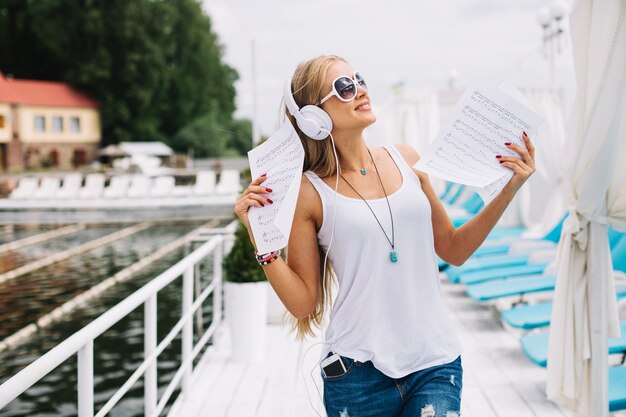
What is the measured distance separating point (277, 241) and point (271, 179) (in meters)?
0.18

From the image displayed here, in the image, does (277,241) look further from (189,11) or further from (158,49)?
(189,11)

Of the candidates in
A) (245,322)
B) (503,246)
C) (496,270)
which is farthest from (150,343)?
(503,246)

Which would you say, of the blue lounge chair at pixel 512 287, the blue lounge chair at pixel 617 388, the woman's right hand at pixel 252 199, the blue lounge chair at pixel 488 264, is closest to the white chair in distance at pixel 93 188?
the blue lounge chair at pixel 488 264

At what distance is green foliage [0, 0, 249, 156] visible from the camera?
170 feet

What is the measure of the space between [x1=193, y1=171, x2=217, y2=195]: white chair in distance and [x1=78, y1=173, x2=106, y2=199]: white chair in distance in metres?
3.59

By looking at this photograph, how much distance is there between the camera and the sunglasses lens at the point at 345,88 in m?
1.93

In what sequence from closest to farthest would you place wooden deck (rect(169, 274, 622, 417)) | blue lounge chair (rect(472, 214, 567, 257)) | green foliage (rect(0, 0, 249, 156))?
wooden deck (rect(169, 274, 622, 417)), blue lounge chair (rect(472, 214, 567, 257)), green foliage (rect(0, 0, 249, 156))

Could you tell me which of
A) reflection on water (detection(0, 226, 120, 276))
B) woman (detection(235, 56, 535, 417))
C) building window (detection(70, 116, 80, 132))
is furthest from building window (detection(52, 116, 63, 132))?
woman (detection(235, 56, 535, 417))

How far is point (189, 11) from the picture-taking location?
6100 cm

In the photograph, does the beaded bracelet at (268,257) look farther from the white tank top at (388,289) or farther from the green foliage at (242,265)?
the green foliage at (242,265)

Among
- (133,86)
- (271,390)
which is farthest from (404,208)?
(133,86)

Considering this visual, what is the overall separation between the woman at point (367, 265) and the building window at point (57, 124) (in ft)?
Answer: 192

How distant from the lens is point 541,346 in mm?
4262

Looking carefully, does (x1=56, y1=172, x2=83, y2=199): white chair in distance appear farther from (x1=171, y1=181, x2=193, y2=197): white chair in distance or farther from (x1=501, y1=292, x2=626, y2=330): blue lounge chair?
(x1=501, y1=292, x2=626, y2=330): blue lounge chair
